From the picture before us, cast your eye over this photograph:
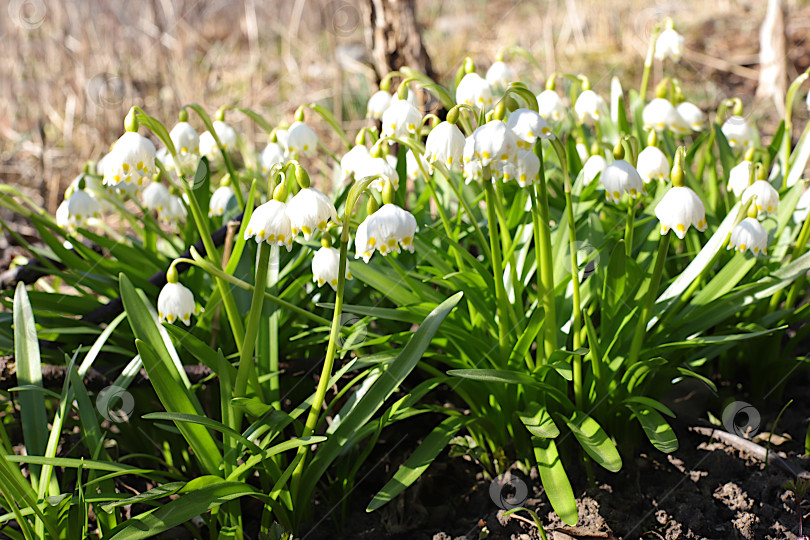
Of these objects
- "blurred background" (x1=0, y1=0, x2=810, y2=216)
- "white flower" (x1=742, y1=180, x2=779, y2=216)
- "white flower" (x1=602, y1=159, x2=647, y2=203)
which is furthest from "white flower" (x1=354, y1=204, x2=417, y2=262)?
"blurred background" (x1=0, y1=0, x2=810, y2=216)

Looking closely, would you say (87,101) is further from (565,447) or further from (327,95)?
(565,447)

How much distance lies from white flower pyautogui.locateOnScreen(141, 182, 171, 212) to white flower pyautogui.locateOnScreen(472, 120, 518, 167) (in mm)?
1449

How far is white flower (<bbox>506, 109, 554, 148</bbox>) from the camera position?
1456 mm

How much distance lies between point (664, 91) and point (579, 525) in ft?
4.61

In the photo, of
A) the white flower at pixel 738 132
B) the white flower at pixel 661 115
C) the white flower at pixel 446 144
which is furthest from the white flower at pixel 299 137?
the white flower at pixel 738 132

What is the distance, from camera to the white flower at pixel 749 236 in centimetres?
162

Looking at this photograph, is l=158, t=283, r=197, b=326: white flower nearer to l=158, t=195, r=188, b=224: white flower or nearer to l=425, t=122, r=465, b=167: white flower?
l=425, t=122, r=465, b=167: white flower

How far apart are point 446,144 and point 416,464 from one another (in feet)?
2.50

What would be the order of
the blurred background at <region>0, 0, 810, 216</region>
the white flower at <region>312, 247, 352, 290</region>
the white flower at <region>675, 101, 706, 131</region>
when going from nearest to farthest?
the white flower at <region>312, 247, 352, 290</region> < the white flower at <region>675, 101, 706, 131</region> < the blurred background at <region>0, 0, 810, 216</region>

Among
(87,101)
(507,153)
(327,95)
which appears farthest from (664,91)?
(87,101)

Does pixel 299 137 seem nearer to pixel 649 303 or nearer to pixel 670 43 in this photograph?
pixel 649 303

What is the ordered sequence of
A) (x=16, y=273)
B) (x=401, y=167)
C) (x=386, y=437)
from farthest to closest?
(x=16, y=273), (x=401, y=167), (x=386, y=437)

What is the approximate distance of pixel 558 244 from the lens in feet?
6.77

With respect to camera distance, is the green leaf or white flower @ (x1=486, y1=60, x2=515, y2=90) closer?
the green leaf
